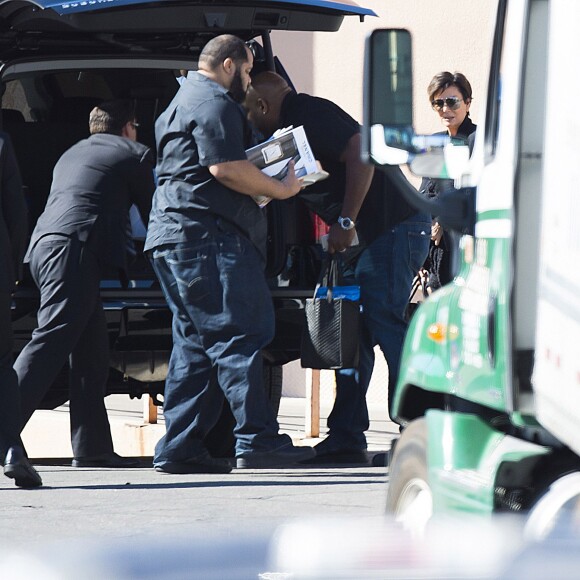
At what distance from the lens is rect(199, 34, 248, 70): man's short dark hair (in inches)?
268

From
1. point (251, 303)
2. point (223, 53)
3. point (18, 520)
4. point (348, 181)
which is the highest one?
point (223, 53)

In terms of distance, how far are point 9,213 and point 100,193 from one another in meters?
0.71

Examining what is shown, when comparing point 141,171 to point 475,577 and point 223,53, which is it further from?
point 475,577

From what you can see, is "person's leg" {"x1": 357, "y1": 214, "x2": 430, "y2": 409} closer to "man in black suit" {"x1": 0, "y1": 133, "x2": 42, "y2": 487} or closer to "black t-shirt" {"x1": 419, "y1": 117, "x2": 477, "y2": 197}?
"black t-shirt" {"x1": 419, "y1": 117, "x2": 477, "y2": 197}

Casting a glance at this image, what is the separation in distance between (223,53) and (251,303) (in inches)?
42.5

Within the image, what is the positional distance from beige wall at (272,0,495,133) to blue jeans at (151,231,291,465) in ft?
16.0

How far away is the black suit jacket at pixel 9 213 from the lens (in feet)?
21.4

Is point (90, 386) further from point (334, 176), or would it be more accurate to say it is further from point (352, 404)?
point (334, 176)

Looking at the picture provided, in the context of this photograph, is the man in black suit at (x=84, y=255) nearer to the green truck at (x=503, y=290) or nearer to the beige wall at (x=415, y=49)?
the green truck at (x=503, y=290)

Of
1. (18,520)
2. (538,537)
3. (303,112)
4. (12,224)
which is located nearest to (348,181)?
(303,112)

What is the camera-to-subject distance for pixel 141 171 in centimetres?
729

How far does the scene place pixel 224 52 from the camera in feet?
22.4

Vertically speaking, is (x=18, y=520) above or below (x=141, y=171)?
below

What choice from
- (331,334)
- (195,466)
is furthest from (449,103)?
(195,466)
